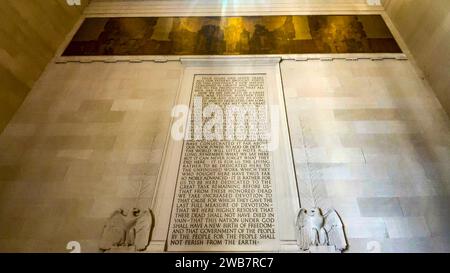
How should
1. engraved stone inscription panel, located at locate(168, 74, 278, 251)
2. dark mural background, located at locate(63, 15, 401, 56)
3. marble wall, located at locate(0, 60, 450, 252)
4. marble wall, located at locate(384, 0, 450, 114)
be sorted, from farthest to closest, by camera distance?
dark mural background, located at locate(63, 15, 401, 56) < marble wall, located at locate(384, 0, 450, 114) < marble wall, located at locate(0, 60, 450, 252) < engraved stone inscription panel, located at locate(168, 74, 278, 251)

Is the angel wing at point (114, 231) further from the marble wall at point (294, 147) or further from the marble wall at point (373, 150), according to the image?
the marble wall at point (373, 150)

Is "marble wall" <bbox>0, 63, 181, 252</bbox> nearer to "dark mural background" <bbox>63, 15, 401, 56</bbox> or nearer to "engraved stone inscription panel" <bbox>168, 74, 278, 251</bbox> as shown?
"engraved stone inscription panel" <bbox>168, 74, 278, 251</bbox>

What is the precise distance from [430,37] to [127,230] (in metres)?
7.73

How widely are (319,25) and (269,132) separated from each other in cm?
423

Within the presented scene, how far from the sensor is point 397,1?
332 inches

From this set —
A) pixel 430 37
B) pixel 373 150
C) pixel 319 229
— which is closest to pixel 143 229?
pixel 319 229

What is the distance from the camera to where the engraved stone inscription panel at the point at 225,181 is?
4910 mm

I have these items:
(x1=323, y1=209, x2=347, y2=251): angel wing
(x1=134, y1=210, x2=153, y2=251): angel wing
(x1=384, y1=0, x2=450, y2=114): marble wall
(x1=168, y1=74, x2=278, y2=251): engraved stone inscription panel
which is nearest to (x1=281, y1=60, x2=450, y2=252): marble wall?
(x1=323, y1=209, x2=347, y2=251): angel wing

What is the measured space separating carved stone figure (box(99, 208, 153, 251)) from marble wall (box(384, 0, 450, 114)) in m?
6.47

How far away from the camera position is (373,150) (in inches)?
234

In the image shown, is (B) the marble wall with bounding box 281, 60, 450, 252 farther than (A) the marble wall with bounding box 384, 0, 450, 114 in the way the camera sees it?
No

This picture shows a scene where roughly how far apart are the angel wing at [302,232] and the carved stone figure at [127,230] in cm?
241

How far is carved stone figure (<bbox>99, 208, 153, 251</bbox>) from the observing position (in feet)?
15.9
